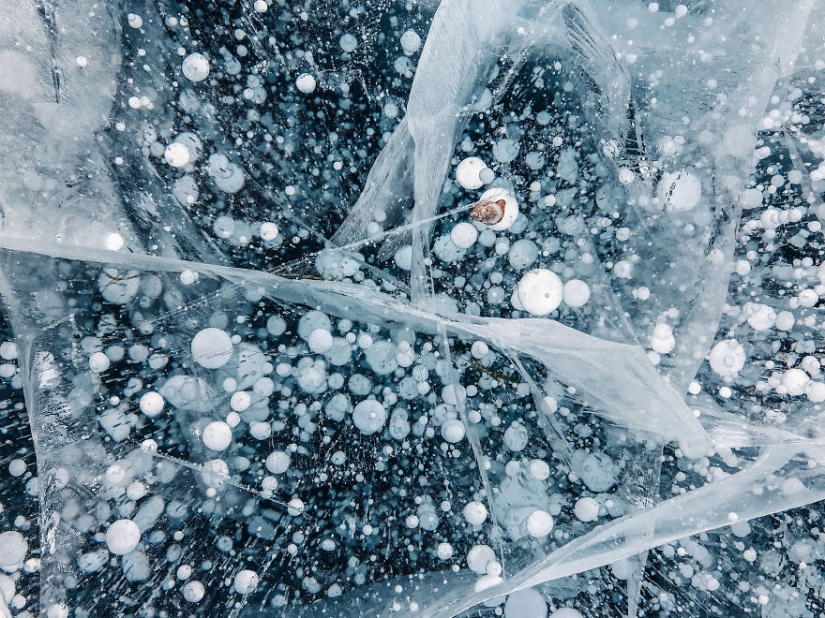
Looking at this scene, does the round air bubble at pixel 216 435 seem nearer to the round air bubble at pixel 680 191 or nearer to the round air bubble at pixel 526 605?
the round air bubble at pixel 526 605

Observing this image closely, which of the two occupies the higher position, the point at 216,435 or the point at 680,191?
the point at 680,191

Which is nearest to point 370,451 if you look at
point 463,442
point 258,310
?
point 463,442

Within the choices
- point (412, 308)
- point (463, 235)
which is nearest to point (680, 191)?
point (463, 235)

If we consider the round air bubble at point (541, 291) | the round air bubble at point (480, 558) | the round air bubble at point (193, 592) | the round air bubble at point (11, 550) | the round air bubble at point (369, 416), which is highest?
the round air bubble at point (541, 291)

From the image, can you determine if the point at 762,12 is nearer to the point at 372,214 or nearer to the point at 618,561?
the point at 372,214

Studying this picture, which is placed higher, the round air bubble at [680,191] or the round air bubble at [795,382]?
the round air bubble at [680,191]

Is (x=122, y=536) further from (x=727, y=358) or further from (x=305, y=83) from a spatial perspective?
(x=727, y=358)

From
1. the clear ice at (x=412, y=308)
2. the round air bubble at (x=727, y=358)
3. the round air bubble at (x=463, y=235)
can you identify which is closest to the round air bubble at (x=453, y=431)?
the clear ice at (x=412, y=308)
